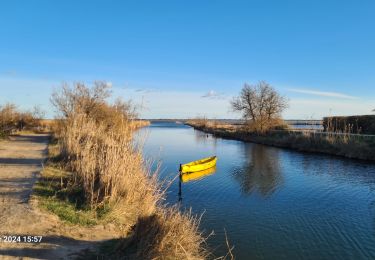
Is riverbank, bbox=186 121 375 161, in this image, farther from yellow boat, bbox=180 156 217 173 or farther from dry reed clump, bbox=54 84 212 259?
dry reed clump, bbox=54 84 212 259

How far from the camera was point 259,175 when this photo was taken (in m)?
24.2

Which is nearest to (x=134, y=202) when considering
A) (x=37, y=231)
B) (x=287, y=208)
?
(x=37, y=231)

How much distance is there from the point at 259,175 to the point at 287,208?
8842mm

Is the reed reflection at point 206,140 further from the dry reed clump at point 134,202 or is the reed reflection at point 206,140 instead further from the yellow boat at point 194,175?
the dry reed clump at point 134,202

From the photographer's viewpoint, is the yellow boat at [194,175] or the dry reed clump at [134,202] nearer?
the dry reed clump at [134,202]

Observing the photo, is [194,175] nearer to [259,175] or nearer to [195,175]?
[195,175]

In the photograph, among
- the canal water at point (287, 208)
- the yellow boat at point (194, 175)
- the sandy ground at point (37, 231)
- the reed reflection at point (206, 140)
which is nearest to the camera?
the sandy ground at point (37, 231)

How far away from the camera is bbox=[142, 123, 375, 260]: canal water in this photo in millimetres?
10789

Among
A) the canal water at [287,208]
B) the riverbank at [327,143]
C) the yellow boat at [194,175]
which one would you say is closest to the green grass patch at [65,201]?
the canal water at [287,208]

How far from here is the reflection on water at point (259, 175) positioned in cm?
1960

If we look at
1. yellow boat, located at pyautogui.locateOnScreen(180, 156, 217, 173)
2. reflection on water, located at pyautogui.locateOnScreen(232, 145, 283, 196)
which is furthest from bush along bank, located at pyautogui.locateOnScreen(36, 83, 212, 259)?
yellow boat, located at pyautogui.locateOnScreen(180, 156, 217, 173)

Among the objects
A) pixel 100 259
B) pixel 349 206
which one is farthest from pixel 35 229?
pixel 349 206

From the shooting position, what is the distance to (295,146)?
41.6 m

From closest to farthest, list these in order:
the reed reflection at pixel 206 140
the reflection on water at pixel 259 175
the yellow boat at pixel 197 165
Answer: the reflection on water at pixel 259 175
the yellow boat at pixel 197 165
the reed reflection at pixel 206 140
